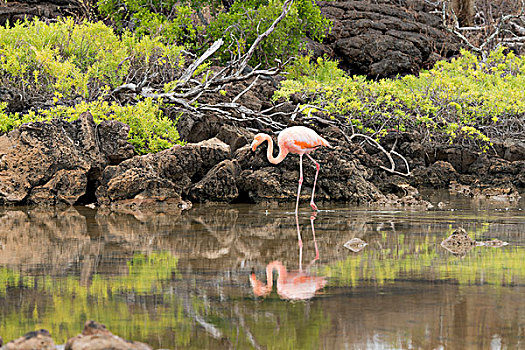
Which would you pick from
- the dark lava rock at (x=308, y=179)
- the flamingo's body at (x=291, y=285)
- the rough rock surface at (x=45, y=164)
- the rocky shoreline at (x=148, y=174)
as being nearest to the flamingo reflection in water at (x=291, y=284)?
the flamingo's body at (x=291, y=285)

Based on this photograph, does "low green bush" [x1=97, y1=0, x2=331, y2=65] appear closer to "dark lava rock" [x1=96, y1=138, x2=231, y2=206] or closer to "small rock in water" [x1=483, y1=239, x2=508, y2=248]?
"dark lava rock" [x1=96, y1=138, x2=231, y2=206]

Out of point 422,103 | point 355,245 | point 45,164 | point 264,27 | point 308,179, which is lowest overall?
point 355,245

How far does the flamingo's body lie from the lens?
3555 mm

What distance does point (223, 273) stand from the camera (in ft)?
13.9

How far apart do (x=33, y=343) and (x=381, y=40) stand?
19967 millimetres

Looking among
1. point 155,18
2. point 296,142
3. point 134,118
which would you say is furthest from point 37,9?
point 296,142

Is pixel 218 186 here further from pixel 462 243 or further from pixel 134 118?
pixel 462 243

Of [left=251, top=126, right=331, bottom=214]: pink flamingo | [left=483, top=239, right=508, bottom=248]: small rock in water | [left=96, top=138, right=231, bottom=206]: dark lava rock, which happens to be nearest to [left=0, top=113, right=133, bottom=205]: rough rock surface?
[left=96, top=138, right=231, bottom=206]: dark lava rock

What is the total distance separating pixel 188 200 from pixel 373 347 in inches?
330

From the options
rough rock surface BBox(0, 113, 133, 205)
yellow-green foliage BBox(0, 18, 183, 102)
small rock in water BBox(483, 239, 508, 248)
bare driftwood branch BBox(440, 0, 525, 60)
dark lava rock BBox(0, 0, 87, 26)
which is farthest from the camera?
bare driftwood branch BBox(440, 0, 525, 60)

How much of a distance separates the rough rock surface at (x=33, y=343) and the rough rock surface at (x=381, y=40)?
18.4m

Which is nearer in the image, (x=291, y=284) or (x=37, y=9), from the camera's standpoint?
(x=291, y=284)

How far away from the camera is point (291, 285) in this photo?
12.5 feet

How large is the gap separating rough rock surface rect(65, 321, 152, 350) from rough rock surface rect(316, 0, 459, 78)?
18.4m
